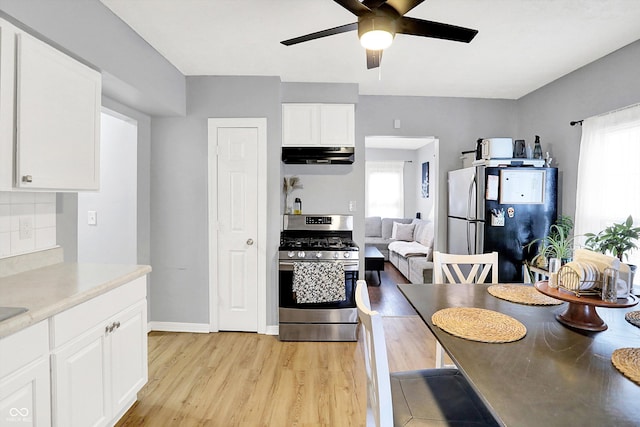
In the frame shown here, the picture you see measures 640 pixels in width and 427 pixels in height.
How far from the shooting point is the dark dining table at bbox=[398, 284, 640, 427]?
82cm

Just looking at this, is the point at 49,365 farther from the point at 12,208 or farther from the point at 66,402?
the point at 12,208

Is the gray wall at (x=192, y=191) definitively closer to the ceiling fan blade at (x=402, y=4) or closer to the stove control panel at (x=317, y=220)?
the stove control panel at (x=317, y=220)

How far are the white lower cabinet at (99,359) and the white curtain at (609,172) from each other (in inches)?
139

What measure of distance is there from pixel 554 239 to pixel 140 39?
3.87 m

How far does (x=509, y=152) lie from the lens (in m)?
3.33

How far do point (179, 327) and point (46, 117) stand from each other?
94.4 inches

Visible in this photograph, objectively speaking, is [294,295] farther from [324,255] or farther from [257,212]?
[257,212]

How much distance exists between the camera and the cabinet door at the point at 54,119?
1.53 m

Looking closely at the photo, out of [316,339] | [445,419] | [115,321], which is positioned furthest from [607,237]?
[115,321]

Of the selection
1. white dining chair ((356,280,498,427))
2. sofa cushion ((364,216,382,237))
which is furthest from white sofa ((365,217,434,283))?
white dining chair ((356,280,498,427))

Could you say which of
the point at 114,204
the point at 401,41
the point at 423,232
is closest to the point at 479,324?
the point at 401,41

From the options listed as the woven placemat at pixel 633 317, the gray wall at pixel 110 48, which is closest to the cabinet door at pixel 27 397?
the gray wall at pixel 110 48

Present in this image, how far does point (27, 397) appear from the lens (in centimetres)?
127

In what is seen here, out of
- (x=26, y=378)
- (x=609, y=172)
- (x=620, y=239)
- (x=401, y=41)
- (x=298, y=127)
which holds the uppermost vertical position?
(x=401, y=41)
